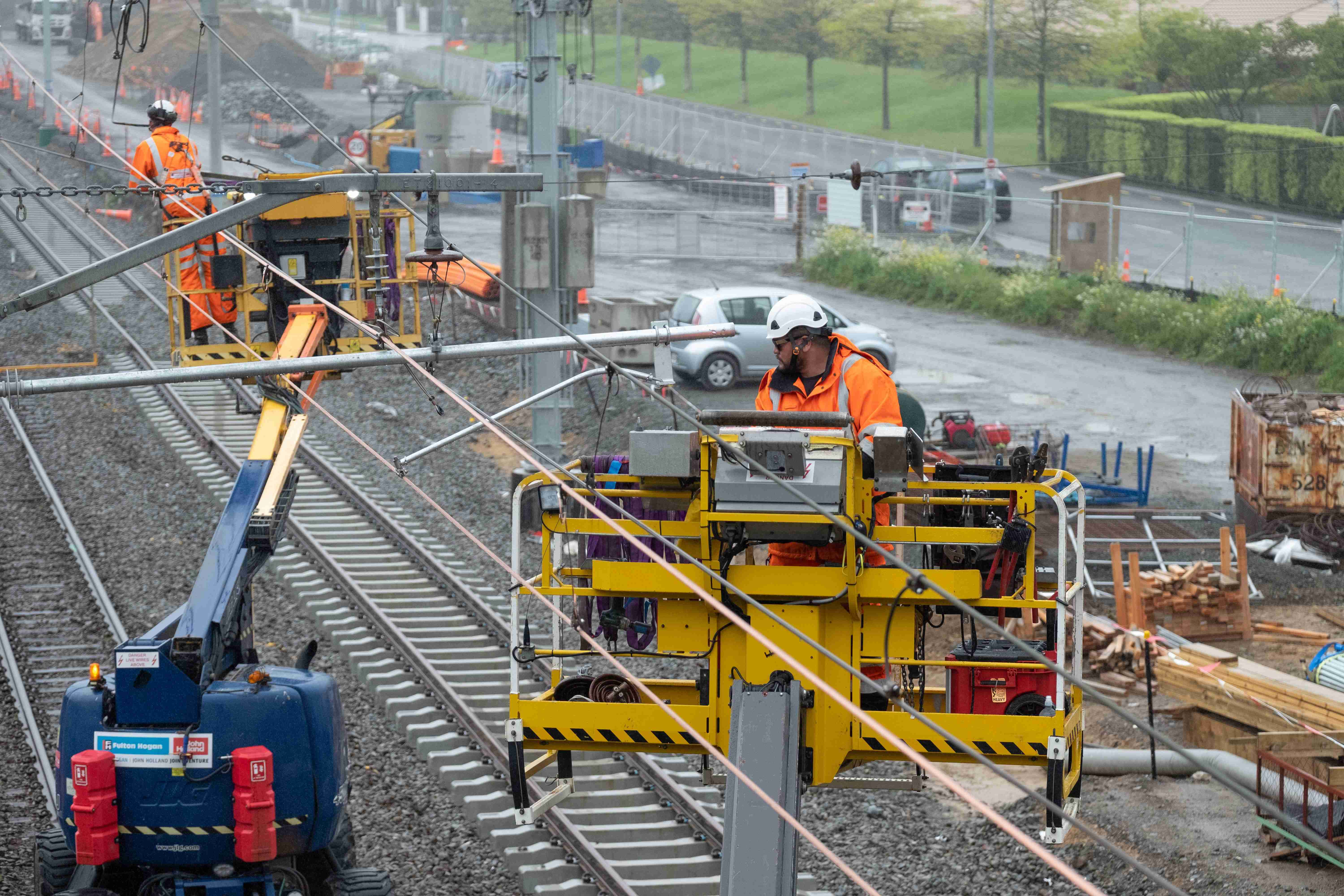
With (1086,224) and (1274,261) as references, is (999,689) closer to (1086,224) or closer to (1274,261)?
(1274,261)

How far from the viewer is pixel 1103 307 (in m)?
33.5

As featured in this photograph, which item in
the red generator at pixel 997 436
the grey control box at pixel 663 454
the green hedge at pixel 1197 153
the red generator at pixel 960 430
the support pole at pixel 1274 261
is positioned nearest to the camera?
the grey control box at pixel 663 454

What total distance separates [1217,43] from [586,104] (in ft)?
81.1

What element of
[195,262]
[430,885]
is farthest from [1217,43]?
[430,885]

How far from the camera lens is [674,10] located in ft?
266

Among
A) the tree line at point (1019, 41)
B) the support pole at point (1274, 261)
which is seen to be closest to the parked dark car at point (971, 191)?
the tree line at point (1019, 41)

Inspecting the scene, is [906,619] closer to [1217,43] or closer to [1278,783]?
[1278,783]

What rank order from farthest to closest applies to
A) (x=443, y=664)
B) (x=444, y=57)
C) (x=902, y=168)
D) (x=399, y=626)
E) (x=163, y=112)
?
(x=444, y=57) < (x=902, y=168) < (x=163, y=112) < (x=399, y=626) < (x=443, y=664)

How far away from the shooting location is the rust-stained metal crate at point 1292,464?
1956 centimetres

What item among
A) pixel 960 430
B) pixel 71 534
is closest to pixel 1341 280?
pixel 960 430

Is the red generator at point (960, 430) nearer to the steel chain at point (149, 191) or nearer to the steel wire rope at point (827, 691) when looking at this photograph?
the steel chain at point (149, 191)

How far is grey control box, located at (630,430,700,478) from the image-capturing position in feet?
24.8

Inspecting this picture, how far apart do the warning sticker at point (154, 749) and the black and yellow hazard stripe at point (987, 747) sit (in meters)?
3.75

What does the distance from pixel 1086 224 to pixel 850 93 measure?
1543 inches
